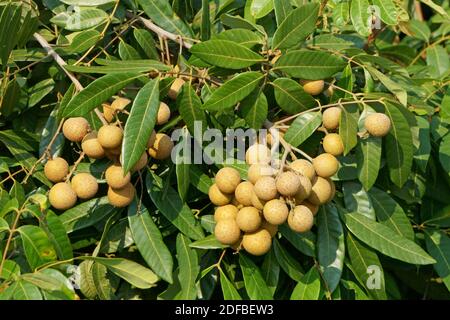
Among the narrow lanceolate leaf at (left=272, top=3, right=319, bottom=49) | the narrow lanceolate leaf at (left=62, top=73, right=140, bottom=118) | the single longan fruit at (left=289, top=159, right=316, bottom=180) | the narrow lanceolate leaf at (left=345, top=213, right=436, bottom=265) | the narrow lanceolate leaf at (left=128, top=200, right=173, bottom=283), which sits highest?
the narrow lanceolate leaf at (left=272, top=3, right=319, bottom=49)

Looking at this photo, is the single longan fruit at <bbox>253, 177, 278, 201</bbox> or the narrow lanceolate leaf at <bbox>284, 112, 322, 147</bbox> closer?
the single longan fruit at <bbox>253, 177, 278, 201</bbox>

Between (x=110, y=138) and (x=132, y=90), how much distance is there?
9.0 inches

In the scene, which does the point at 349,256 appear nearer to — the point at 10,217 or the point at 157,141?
the point at 157,141

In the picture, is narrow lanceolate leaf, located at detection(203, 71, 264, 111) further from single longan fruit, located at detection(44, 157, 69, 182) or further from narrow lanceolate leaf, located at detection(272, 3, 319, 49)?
single longan fruit, located at detection(44, 157, 69, 182)

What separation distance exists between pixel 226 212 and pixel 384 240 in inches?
15.7

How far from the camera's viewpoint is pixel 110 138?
1379 millimetres

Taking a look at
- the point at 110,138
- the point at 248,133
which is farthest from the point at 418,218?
the point at 110,138

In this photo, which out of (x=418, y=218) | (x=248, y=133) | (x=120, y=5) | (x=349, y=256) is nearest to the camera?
(x=248, y=133)

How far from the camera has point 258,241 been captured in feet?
4.56

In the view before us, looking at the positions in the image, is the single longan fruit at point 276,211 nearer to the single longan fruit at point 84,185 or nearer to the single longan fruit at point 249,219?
the single longan fruit at point 249,219

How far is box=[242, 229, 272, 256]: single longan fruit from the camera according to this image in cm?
139

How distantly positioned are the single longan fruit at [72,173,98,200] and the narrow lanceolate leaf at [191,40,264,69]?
0.37m

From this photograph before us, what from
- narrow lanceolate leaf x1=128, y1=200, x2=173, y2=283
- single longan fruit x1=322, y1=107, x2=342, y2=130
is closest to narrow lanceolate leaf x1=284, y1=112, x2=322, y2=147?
single longan fruit x1=322, y1=107, x2=342, y2=130

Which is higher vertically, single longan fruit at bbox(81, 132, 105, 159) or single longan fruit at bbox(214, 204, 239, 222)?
single longan fruit at bbox(81, 132, 105, 159)
